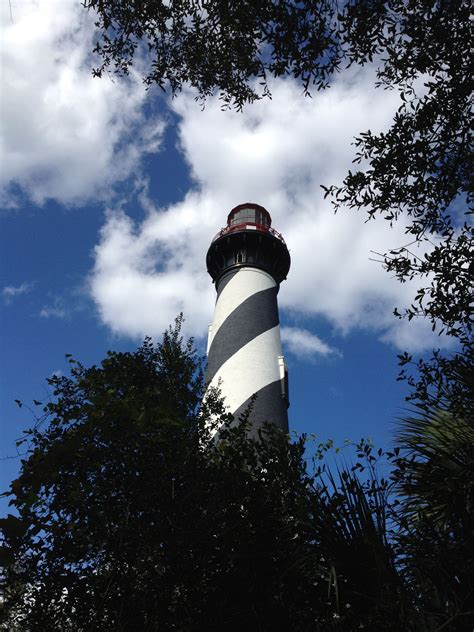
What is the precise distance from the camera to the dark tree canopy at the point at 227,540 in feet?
12.1

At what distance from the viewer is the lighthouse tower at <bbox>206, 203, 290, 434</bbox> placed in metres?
15.4

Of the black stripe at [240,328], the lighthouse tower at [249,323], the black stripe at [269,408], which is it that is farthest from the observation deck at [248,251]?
the black stripe at [269,408]

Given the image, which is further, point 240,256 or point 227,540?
point 240,256

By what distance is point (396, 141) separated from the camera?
562cm

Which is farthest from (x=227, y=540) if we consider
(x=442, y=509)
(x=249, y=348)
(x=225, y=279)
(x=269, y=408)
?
(x=225, y=279)

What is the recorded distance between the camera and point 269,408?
49.7 ft

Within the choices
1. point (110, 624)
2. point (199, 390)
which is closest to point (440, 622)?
point (110, 624)

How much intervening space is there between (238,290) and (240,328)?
2.22 m

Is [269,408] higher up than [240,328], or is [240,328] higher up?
[240,328]

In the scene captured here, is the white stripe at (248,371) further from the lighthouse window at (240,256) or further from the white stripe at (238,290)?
the lighthouse window at (240,256)

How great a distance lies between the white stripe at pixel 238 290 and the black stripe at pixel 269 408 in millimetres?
3470

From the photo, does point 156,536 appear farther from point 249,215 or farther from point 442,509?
point 249,215

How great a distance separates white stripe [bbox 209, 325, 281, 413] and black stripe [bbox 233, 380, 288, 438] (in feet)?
0.66

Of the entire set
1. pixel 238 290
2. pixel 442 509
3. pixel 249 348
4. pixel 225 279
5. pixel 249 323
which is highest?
pixel 225 279
